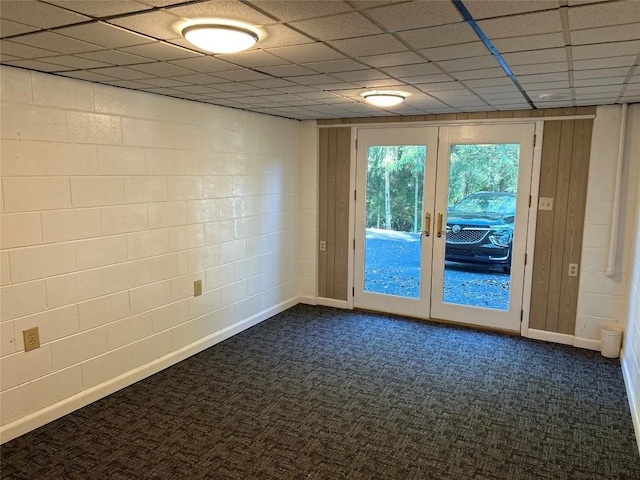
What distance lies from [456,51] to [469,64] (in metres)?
0.29

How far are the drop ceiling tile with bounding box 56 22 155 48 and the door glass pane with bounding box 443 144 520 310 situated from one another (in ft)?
11.0

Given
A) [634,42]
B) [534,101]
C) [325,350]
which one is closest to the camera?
[634,42]

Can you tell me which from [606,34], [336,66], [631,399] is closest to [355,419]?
[631,399]

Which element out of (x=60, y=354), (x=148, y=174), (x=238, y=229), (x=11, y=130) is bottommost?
(x=60, y=354)

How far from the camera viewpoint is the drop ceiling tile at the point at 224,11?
159cm

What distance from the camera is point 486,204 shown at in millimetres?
4508

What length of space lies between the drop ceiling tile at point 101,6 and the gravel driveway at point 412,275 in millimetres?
3739

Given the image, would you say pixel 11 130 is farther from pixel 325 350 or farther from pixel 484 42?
pixel 325 350

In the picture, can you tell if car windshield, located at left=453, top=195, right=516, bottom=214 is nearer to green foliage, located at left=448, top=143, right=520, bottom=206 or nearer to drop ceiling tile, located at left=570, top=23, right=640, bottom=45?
green foliage, located at left=448, top=143, right=520, bottom=206

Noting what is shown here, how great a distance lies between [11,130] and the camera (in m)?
2.56

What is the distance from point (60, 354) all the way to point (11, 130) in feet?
4.51

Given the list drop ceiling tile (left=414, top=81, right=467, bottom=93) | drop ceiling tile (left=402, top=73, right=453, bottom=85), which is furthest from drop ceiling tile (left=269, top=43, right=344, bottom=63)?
drop ceiling tile (left=414, top=81, right=467, bottom=93)

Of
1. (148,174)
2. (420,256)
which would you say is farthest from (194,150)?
(420,256)

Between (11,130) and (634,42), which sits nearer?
(634,42)
